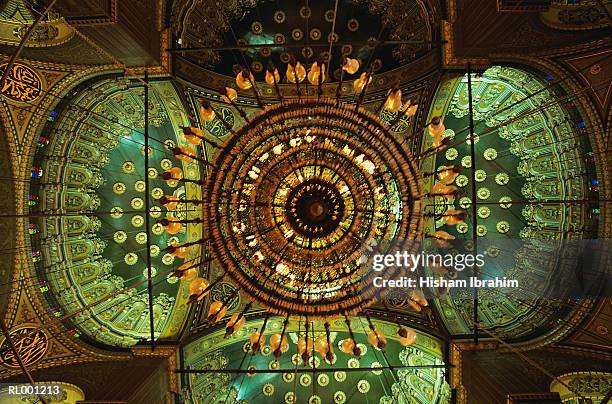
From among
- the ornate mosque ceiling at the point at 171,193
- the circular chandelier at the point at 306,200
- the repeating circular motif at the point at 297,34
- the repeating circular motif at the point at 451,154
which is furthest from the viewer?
the repeating circular motif at the point at 451,154

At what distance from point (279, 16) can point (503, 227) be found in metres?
5.80

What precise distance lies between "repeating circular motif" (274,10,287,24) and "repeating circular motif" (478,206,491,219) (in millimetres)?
5227

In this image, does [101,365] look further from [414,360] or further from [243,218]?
[414,360]

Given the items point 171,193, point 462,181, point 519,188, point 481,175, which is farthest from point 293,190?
point 519,188

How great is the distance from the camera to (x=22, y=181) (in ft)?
22.3

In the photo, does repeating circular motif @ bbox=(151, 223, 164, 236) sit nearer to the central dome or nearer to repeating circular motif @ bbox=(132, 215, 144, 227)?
repeating circular motif @ bbox=(132, 215, 144, 227)

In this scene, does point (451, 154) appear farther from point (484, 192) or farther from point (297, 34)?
point (297, 34)

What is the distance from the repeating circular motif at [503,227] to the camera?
8.03 m

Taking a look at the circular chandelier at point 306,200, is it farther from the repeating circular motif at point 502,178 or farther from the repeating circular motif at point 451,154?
the repeating circular motif at point 502,178

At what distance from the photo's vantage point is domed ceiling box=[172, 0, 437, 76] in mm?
6898

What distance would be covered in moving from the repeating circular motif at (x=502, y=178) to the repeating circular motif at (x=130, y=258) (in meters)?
7.35

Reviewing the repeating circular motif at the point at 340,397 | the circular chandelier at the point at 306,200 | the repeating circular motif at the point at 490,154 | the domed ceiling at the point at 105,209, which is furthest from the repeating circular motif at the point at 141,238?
the repeating circular motif at the point at 490,154

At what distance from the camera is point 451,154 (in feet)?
27.3

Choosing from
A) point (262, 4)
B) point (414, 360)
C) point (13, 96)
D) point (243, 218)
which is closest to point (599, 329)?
point (414, 360)
